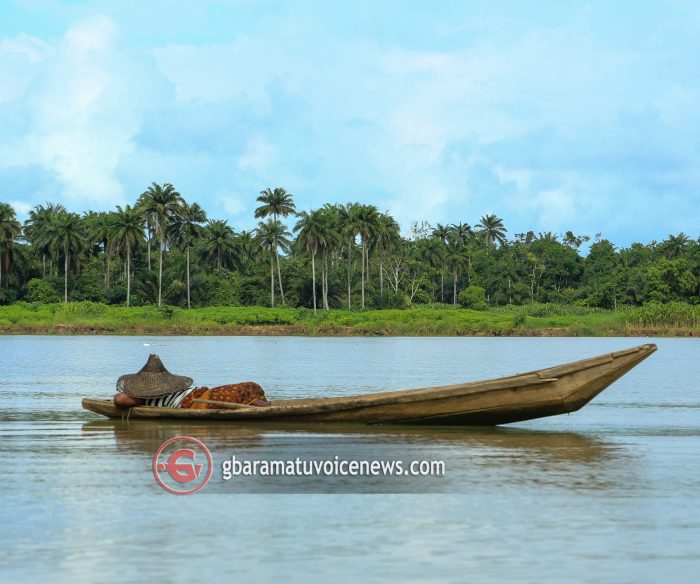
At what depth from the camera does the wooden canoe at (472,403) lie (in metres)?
16.3

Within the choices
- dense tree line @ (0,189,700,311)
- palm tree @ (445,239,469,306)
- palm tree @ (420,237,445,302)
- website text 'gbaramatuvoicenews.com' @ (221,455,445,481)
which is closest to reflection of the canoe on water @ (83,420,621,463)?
website text 'gbaramatuvoicenews.com' @ (221,455,445,481)

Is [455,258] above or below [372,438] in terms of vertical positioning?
above

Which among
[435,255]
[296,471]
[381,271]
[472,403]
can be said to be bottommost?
[296,471]

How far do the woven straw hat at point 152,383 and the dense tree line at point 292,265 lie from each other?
77.8 metres

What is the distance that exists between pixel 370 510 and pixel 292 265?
326 feet

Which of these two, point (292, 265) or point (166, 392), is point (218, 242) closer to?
point (292, 265)

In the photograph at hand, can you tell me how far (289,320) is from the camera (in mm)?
92875

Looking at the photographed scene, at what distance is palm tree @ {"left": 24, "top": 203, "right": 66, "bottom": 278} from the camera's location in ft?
330

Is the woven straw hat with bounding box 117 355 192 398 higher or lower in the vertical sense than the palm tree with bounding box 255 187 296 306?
lower

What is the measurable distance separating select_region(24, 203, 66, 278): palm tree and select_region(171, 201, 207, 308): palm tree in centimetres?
1284

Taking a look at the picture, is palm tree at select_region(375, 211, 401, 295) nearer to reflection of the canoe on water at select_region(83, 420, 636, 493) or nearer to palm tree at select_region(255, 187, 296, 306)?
palm tree at select_region(255, 187, 296, 306)

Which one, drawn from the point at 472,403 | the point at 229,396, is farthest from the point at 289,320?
the point at 472,403

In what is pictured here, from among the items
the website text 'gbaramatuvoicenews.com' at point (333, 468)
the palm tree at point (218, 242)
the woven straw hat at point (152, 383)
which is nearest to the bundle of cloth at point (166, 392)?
the woven straw hat at point (152, 383)

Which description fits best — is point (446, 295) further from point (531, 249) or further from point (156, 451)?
point (156, 451)
